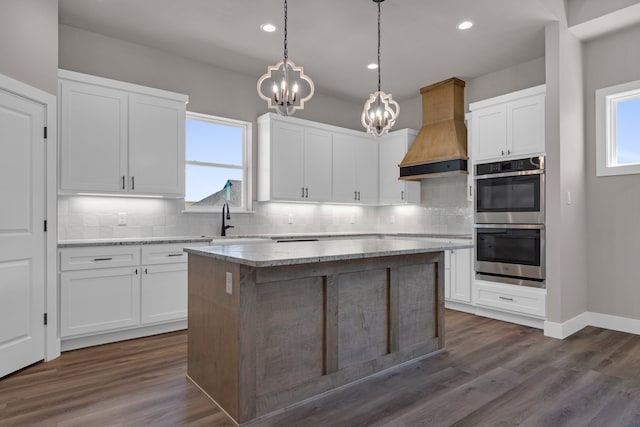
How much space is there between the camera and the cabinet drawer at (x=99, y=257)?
3.28m

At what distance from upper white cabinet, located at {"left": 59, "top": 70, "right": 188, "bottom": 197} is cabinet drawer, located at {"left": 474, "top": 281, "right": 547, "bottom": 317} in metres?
3.58

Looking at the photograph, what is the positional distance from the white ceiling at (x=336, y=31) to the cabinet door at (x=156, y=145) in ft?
2.45

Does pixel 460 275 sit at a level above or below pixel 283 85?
below

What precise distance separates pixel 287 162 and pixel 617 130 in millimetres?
3708

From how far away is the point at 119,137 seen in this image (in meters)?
3.76

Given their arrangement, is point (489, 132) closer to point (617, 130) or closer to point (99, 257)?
point (617, 130)

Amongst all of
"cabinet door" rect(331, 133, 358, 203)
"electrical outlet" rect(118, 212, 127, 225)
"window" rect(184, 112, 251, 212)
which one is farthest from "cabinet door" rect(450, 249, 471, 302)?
"electrical outlet" rect(118, 212, 127, 225)

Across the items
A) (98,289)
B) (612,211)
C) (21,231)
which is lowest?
(98,289)

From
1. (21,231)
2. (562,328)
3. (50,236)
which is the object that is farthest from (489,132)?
(21,231)

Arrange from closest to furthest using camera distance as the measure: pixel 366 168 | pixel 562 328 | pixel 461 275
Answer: pixel 562 328 → pixel 461 275 → pixel 366 168

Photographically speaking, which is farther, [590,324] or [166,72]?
[166,72]

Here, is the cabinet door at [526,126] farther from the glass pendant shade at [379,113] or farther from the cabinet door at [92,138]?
the cabinet door at [92,138]

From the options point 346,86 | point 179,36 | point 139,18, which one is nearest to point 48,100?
point 139,18

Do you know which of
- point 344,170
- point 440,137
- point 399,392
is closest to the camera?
point 399,392
